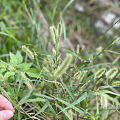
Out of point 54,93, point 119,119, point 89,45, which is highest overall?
point 89,45

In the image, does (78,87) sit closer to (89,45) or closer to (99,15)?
(89,45)

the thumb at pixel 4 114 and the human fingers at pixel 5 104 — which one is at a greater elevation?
the human fingers at pixel 5 104

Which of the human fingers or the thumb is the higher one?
the human fingers

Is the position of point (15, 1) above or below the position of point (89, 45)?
above

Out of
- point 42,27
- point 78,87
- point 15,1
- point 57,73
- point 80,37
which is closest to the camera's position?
point 57,73

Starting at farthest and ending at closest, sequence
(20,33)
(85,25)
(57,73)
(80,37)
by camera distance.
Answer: (85,25)
(80,37)
(20,33)
(57,73)

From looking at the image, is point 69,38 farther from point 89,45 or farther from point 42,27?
point 42,27

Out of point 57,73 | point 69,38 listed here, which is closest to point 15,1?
point 69,38

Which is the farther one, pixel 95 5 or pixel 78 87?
pixel 95 5

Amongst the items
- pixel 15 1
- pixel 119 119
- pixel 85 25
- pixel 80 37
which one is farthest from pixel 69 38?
pixel 119 119
